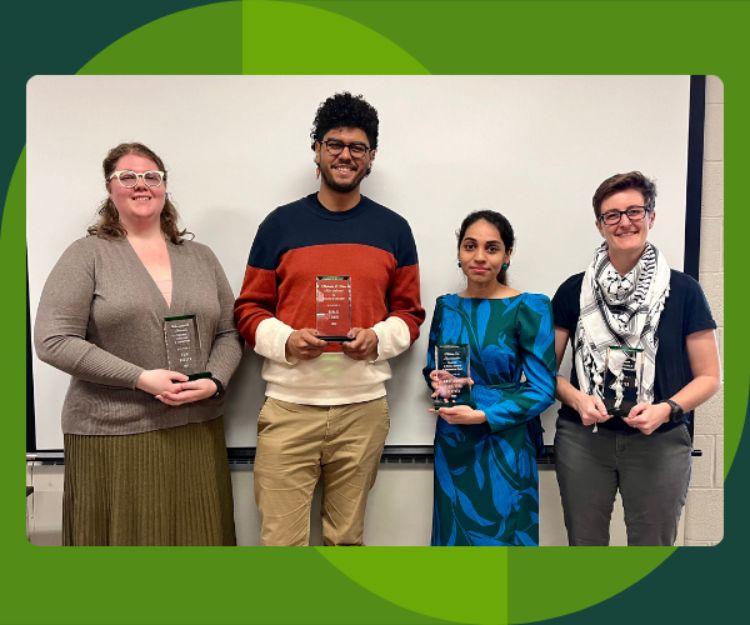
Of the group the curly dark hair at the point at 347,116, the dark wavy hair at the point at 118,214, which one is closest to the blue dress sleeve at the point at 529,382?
the curly dark hair at the point at 347,116

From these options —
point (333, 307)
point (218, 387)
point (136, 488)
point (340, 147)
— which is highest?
point (340, 147)

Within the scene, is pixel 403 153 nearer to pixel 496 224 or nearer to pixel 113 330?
pixel 496 224

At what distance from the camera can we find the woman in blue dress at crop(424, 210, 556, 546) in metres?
2.02

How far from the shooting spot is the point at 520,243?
2299 mm

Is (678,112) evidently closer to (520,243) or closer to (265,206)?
(520,243)

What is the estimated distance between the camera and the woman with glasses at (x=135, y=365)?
194cm

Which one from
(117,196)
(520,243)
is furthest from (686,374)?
(117,196)

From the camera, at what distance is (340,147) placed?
205 cm

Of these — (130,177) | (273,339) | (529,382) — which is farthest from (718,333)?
(130,177)

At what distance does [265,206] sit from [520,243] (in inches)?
40.1

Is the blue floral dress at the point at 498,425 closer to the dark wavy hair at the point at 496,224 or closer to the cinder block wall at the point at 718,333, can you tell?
the dark wavy hair at the point at 496,224

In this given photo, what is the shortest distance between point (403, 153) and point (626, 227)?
86cm

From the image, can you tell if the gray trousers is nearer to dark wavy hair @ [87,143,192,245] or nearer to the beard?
the beard

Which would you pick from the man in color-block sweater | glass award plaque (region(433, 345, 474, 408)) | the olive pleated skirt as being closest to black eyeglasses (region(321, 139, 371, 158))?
the man in color-block sweater
